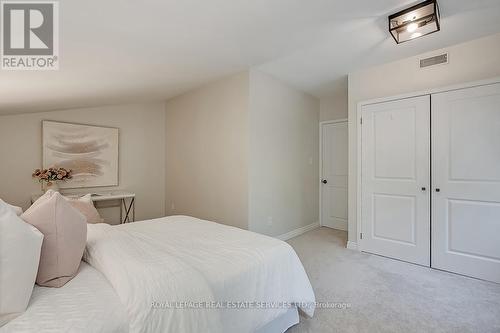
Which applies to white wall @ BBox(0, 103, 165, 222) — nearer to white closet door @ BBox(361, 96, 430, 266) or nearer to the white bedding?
the white bedding

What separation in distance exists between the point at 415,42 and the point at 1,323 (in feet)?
12.0

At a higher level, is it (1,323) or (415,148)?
(415,148)

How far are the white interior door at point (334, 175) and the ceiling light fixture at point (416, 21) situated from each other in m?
2.08

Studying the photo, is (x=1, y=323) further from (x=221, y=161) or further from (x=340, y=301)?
(x=221, y=161)

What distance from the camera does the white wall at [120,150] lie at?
317cm

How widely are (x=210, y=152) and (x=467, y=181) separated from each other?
314 cm

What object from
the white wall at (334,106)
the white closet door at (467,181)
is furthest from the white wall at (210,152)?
the white closet door at (467,181)

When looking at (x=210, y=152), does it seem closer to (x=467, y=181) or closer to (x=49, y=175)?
(x=49, y=175)

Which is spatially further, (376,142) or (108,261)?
(376,142)

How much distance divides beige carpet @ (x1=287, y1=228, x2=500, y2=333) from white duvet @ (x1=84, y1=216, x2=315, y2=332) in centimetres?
46

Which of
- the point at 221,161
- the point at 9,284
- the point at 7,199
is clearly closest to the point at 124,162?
the point at 7,199

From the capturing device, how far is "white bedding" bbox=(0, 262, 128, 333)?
847 mm

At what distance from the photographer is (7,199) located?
124 inches

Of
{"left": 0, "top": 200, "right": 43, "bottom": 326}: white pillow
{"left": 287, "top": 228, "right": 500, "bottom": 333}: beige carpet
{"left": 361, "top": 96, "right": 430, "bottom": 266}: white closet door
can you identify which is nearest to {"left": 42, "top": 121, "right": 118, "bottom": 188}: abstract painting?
{"left": 0, "top": 200, "right": 43, "bottom": 326}: white pillow
